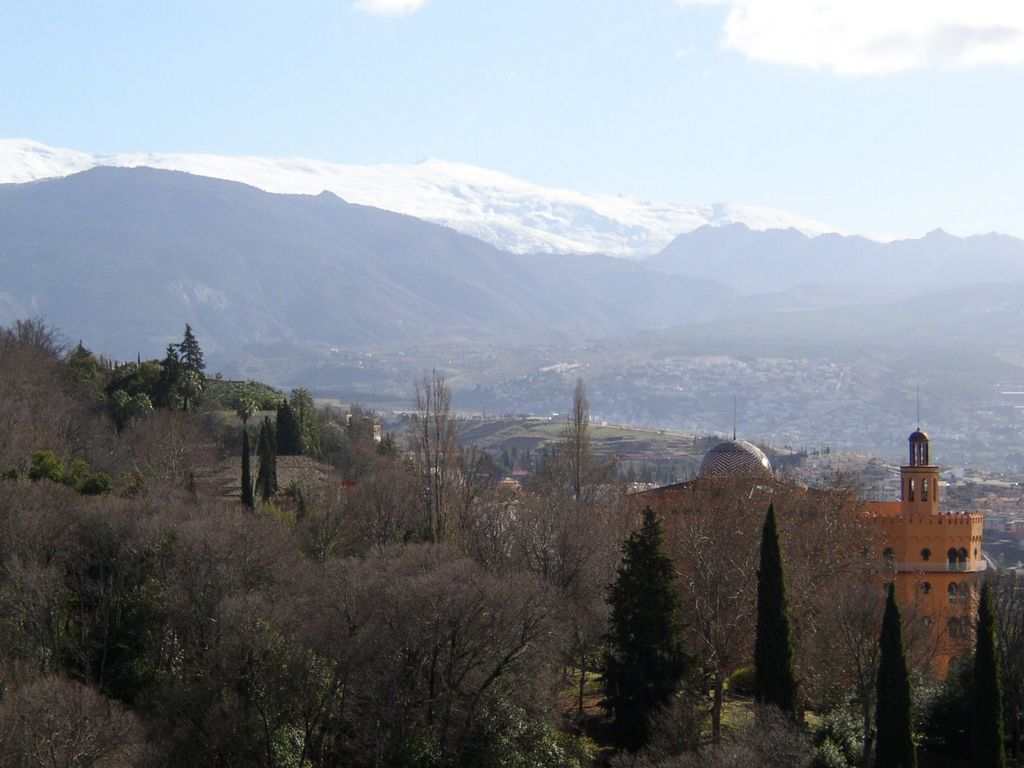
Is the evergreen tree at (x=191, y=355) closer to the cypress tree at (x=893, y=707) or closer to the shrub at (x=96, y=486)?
the shrub at (x=96, y=486)

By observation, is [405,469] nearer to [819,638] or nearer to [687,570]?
[687,570]

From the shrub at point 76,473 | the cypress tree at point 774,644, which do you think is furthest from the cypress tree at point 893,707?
the shrub at point 76,473

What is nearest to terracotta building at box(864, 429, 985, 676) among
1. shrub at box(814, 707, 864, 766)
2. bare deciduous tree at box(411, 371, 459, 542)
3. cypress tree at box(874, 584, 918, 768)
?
shrub at box(814, 707, 864, 766)

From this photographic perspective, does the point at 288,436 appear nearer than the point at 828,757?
No

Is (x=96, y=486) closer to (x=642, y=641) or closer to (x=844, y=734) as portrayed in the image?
(x=642, y=641)

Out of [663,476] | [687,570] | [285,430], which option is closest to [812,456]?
[663,476]

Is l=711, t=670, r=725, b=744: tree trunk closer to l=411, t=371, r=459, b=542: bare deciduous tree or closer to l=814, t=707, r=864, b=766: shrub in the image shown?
l=814, t=707, r=864, b=766: shrub

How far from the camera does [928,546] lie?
46.7 m

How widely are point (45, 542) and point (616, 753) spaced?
14469mm

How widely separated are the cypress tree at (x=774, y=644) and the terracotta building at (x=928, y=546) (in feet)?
43.7

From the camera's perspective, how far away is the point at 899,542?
46.8 m

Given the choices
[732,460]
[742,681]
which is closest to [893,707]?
[742,681]

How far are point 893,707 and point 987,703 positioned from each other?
9.35 feet

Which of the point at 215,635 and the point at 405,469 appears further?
the point at 405,469
